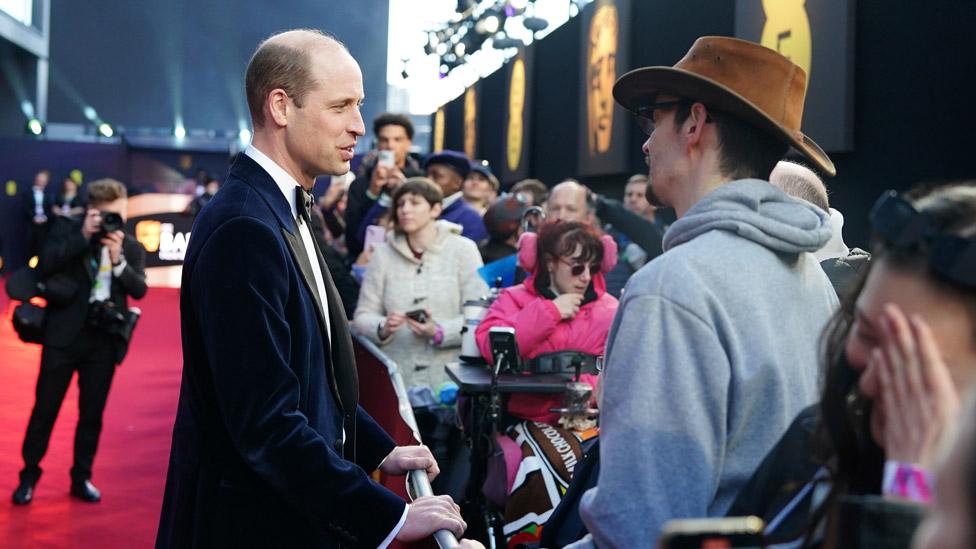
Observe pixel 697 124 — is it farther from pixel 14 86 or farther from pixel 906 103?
pixel 14 86

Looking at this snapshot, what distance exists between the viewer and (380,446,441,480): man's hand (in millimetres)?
2240

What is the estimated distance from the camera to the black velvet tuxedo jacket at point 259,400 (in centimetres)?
183

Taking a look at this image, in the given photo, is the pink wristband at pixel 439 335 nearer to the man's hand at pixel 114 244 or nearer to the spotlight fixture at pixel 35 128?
the man's hand at pixel 114 244

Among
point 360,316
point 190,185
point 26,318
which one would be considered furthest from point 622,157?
point 190,185

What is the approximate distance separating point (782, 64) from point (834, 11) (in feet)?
12.9

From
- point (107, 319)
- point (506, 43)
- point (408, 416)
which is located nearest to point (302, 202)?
point (408, 416)

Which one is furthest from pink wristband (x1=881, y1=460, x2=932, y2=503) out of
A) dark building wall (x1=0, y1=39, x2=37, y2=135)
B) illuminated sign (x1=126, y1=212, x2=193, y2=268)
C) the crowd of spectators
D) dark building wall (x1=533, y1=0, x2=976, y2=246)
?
dark building wall (x1=0, y1=39, x2=37, y2=135)

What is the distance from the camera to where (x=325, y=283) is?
2145 millimetres

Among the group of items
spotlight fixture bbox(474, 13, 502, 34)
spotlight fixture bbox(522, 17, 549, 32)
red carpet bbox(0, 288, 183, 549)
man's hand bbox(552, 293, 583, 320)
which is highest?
spotlight fixture bbox(474, 13, 502, 34)

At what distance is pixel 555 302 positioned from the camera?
394 cm

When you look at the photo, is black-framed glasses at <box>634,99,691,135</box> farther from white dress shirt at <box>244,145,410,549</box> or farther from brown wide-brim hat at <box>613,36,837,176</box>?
white dress shirt at <box>244,145,410,549</box>

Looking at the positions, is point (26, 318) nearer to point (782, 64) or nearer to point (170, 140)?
point (782, 64)

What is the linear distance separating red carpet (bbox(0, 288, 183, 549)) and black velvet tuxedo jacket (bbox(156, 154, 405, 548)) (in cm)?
295

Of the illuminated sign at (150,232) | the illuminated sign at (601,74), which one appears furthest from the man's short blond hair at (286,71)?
the illuminated sign at (150,232)
